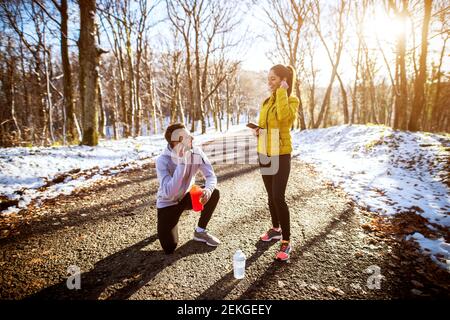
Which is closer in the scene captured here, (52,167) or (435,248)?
(435,248)

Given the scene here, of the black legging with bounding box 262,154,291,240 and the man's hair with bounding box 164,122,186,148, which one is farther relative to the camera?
the man's hair with bounding box 164,122,186,148

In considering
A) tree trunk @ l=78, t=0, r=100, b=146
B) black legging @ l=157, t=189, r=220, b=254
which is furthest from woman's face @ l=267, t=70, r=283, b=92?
tree trunk @ l=78, t=0, r=100, b=146

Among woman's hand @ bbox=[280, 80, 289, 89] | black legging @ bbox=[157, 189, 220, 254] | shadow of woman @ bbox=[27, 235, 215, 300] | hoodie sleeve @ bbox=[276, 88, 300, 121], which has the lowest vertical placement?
shadow of woman @ bbox=[27, 235, 215, 300]

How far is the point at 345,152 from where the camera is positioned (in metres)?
9.86

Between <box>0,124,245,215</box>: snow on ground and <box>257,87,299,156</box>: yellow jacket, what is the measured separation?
5.29 m

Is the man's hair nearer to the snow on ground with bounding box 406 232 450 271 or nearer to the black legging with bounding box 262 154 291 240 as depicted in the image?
the black legging with bounding box 262 154 291 240

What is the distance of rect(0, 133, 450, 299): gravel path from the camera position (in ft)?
8.21

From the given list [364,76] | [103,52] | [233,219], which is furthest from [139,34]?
[364,76]

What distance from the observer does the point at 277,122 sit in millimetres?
3074

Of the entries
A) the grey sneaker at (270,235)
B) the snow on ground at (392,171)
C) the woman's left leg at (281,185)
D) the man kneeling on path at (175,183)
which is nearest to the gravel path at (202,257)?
the grey sneaker at (270,235)

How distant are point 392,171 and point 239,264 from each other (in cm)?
652

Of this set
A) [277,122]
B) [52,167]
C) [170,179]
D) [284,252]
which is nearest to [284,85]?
[277,122]

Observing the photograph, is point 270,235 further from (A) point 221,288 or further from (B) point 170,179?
(B) point 170,179

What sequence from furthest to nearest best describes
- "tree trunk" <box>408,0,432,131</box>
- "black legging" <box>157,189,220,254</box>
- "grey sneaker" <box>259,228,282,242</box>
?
"tree trunk" <box>408,0,432,131</box>
"grey sneaker" <box>259,228,282,242</box>
"black legging" <box>157,189,220,254</box>
